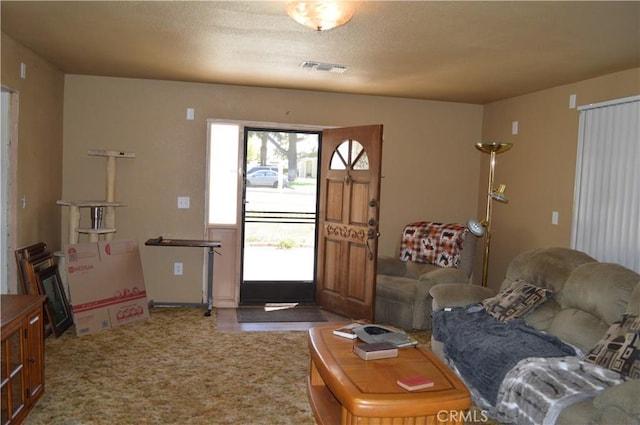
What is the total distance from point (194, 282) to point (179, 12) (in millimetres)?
3164

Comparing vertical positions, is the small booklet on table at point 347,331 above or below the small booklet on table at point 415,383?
above

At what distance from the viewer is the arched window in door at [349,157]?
505cm

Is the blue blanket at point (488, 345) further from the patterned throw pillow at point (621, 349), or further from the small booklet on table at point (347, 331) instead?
the small booklet on table at point (347, 331)

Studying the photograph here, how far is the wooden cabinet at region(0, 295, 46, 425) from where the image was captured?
8.48 feet

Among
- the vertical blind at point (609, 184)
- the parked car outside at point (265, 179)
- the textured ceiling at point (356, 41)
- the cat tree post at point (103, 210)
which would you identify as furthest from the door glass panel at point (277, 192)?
the vertical blind at point (609, 184)

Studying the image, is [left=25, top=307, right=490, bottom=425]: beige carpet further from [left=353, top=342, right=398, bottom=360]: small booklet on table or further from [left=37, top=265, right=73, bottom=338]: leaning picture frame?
[left=353, top=342, right=398, bottom=360]: small booklet on table

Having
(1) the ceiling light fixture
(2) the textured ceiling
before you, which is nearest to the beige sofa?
(2) the textured ceiling

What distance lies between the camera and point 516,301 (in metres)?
3.67

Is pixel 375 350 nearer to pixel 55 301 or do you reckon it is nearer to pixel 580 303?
pixel 580 303

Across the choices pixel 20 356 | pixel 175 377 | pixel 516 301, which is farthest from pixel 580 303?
pixel 20 356

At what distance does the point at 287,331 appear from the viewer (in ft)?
15.4

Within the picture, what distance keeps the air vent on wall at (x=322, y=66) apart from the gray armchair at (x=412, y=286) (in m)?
2.02

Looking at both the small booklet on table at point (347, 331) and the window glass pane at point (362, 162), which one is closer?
the small booklet on table at point (347, 331)

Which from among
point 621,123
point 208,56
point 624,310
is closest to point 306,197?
point 208,56
